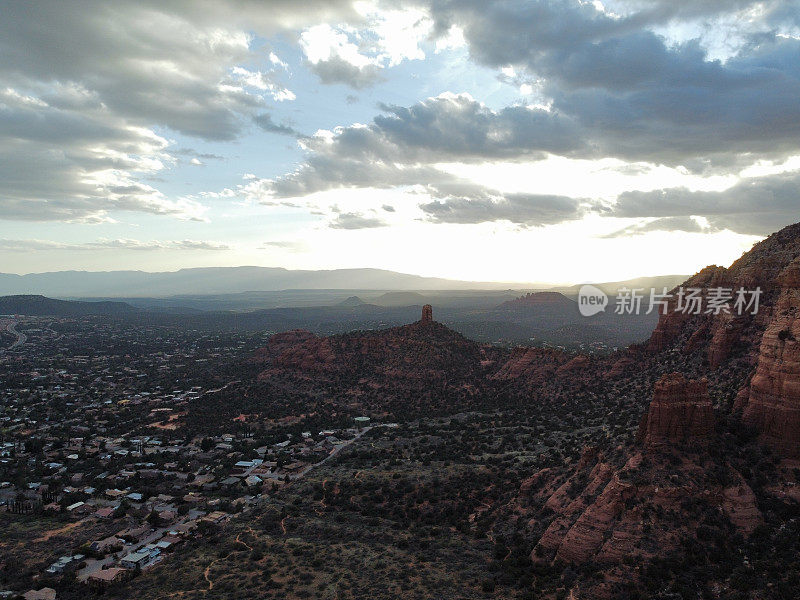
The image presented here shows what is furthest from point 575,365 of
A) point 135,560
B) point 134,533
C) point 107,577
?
point 107,577

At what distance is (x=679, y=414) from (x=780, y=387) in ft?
22.9

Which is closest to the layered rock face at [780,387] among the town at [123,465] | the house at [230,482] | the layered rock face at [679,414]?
the layered rock face at [679,414]

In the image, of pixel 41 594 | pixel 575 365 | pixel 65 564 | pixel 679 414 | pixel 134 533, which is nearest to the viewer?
pixel 679 414

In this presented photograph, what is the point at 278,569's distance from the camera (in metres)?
34.7

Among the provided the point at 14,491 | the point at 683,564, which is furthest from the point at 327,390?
the point at 683,564

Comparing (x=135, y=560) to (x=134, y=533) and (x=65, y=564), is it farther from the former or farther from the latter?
(x=134, y=533)

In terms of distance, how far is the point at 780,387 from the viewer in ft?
107

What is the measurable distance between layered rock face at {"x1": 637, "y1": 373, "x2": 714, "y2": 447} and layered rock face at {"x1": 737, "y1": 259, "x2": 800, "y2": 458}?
12.1 ft

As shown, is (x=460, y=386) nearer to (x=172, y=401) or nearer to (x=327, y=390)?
(x=327, y=390)

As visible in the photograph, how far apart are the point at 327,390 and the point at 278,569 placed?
67.7 meters

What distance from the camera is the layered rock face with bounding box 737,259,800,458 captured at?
31.5 meters

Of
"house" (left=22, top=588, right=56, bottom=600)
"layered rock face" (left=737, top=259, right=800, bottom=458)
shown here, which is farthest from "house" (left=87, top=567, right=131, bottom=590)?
"layered rock face" (left=737, top=259, right=800, bottom=458)

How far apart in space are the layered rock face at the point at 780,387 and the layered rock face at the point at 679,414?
3.68 m

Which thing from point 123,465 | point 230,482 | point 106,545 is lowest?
point 123,465
